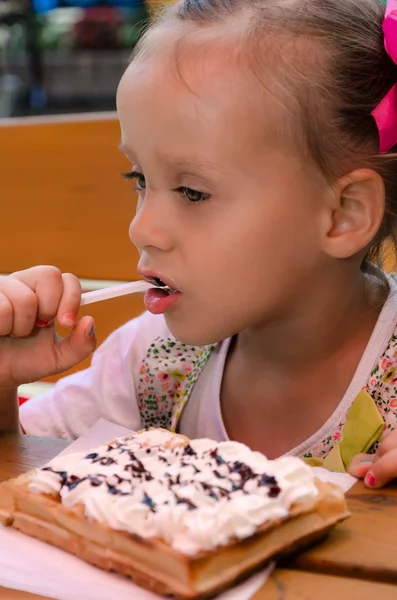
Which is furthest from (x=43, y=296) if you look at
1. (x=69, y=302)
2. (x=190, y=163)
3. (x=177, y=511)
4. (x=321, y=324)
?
(x=177, y=511)

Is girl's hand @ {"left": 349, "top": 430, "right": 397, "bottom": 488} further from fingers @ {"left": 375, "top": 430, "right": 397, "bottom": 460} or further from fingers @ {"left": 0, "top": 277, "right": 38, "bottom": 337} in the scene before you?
fingers @ {"left": 0, "top": 277, "right": 38, "bottom": 337}

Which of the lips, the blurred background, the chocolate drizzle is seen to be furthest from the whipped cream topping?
the blurred background

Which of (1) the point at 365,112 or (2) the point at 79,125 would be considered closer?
(1) the point at 365,112

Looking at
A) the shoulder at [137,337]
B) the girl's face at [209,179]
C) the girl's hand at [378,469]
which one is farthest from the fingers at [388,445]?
the shoulder at [137,337]

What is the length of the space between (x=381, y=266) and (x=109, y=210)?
764mm

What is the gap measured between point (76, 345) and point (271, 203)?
0.30 meters

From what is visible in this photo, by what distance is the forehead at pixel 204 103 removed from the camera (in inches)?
36.5

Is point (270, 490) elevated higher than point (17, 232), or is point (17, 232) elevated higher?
point (270, 490)

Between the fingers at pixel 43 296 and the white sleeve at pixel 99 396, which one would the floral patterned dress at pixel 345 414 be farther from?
the fingers at pixel 43 296

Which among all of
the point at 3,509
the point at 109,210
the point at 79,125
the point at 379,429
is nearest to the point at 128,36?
the point at 79,125

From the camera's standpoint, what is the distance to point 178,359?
50.4 inches

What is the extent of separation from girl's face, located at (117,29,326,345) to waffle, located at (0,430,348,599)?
1.05ft

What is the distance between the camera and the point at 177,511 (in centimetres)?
55

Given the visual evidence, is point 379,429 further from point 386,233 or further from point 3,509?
point 3,509
